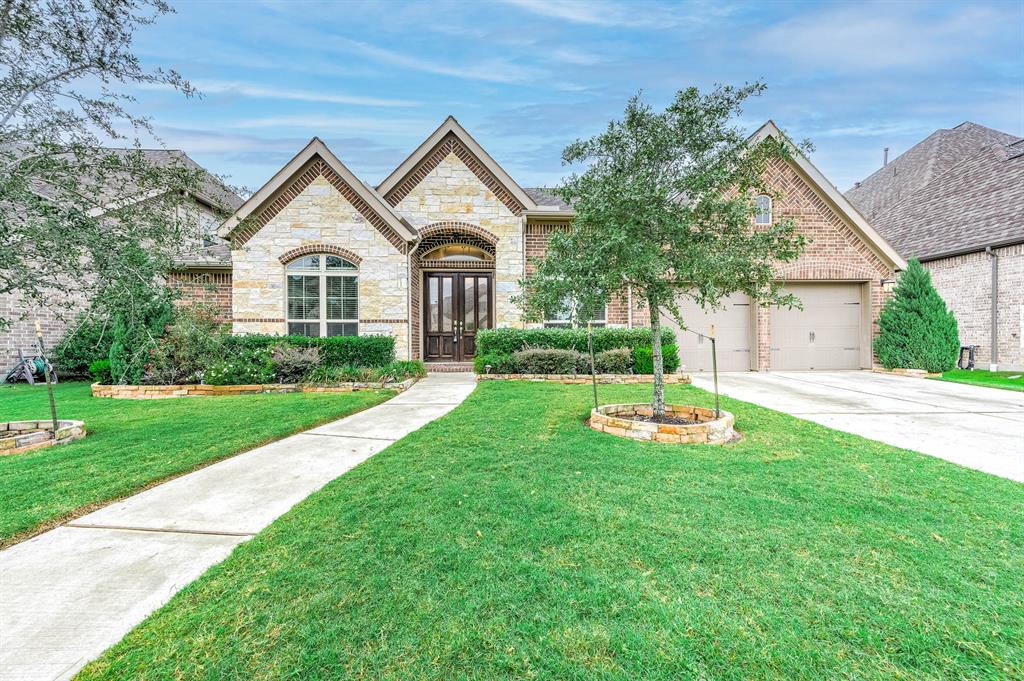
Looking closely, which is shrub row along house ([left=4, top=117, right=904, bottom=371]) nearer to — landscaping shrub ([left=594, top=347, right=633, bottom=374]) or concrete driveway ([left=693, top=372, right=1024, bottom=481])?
landscaping shrub ([left=594, top=347, right=633, bottom=374])

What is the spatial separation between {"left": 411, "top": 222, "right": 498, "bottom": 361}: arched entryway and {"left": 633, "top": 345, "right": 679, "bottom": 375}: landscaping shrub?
513cm

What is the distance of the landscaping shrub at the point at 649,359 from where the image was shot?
10.1 meters

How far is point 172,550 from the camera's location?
262 centimetres

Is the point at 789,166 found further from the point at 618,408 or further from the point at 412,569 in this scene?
the point at 412,569

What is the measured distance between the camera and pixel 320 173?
11117 millimetres

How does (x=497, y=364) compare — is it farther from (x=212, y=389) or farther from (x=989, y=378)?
(x=989, y=378)

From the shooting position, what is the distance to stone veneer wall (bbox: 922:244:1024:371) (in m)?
12.1

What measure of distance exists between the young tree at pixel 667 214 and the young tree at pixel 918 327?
31.3ft

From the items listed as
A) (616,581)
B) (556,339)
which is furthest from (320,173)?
(616,581)

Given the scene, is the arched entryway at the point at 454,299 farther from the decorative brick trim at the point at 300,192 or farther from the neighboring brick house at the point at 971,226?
the neighboring brick house at the point at 971,226

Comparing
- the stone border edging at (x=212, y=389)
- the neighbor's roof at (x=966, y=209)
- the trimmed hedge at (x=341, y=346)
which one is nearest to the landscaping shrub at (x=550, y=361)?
the stone border edging at (x=212, y=389)

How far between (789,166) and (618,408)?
36.7ft

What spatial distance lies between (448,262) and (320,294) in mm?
3969

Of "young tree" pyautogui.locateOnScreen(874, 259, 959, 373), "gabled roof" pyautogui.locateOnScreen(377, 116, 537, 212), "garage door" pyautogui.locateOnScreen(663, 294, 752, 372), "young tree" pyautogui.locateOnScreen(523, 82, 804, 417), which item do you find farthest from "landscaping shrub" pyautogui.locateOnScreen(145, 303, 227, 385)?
"young tree" pyautogui.locateOnScreen(874, 259, 959, 373)
